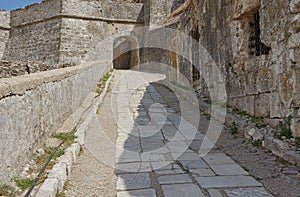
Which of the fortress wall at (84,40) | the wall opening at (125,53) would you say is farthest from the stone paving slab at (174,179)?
the wall opening at (125,53)

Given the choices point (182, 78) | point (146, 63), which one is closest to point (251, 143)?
point (182, 78)

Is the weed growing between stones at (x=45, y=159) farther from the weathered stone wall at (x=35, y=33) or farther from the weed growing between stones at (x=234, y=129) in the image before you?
the weathered stone wall at (x=35, y=33)

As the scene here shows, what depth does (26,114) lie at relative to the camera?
3.15 meters

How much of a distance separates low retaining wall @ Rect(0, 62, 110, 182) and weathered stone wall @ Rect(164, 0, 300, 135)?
3244 mm

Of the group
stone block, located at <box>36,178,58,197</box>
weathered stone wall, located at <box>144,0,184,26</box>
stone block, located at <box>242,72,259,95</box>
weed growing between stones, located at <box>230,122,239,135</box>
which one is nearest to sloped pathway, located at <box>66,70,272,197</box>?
stone block, located at <box>36,178,58,197</box>

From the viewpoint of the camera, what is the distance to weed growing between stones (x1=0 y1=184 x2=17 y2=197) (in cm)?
232

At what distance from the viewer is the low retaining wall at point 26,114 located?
256cm

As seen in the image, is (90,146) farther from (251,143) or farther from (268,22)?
(268,22)

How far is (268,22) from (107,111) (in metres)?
4.20

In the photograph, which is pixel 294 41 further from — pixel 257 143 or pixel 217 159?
pixel 217 159

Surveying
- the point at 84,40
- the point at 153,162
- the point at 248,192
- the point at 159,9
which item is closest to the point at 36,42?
the point at 84,40

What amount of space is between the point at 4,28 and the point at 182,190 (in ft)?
76.8

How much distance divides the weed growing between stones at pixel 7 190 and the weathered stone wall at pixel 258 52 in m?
3.31

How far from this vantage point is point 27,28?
21906 millimetres
